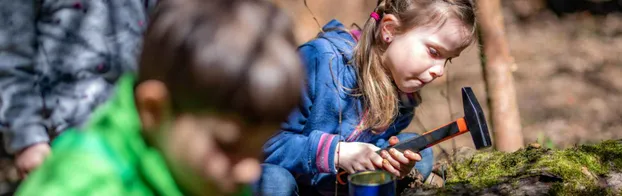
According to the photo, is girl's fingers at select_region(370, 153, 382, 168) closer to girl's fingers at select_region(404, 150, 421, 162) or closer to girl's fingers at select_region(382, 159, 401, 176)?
girl's fingers at select_region(382, 159, 401, 176)

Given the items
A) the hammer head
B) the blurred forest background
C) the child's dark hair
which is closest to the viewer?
the child's dark hair

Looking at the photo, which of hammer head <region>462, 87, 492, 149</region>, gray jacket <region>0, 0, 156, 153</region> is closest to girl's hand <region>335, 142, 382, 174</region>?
hammer head <region>462, 87, 492, 149</region>

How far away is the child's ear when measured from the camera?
1.06 metres

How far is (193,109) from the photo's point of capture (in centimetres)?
105

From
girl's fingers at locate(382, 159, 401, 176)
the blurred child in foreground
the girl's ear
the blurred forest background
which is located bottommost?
the blurred forest background

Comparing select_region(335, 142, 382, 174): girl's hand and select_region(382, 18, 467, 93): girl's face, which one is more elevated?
select_region(382, 18, 467, 93): girl's face

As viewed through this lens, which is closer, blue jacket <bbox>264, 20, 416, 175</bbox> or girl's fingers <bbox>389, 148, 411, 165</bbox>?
girl's fingers <bbox>389, 148, 411, 165</bbox>

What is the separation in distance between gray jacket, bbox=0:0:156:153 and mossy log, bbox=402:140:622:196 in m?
1.10

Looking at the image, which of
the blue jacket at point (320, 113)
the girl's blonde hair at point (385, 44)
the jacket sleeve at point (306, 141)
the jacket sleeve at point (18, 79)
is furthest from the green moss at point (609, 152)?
the jacket sleeve at point (18, 79)

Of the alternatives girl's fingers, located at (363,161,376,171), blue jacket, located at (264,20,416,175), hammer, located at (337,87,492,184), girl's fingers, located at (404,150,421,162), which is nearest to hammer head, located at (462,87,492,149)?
hammer, located at (337,87,492,184)

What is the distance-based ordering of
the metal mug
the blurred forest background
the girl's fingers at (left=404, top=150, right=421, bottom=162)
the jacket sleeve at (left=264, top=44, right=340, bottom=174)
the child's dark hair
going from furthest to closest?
the blurred forest background → the jacket sleeve at (left=264, top=44, right=340, bottom=174) → the girl's fingers at (left=404, top=150, right=421, bottom=162) → the metal mug → the child's dark hair

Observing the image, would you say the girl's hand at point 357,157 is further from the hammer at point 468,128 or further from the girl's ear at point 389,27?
the girl's ear at point 389,27

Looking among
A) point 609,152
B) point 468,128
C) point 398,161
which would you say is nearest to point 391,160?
point 398,161

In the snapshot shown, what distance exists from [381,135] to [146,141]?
1.49 m
